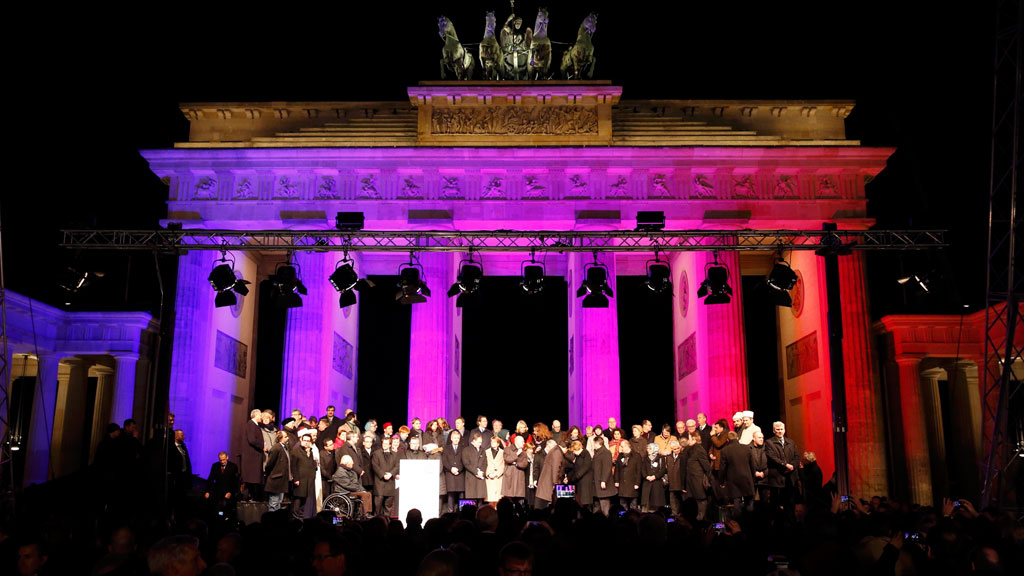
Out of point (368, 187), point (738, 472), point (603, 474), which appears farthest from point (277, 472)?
point (368, 187)

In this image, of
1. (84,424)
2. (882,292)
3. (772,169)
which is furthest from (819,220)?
(84,424)

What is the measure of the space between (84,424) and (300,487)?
55.7ft

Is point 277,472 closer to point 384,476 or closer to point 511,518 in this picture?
point 384,476

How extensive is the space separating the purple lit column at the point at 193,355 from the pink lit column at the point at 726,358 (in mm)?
14597

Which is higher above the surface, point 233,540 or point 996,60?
point 996,60

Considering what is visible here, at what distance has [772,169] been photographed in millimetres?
24188

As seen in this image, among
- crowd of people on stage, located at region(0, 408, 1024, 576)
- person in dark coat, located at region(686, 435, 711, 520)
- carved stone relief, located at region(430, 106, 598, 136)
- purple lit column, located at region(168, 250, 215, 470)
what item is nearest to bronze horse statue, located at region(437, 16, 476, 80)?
carved stone relief, located at region(430, 106, 598, 136)

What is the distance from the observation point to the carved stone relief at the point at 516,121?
24.9 metres

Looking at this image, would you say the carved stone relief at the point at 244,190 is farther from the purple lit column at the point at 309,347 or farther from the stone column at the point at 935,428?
the stone column at the point at 935,428

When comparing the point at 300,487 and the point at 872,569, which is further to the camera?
the point at 300,487

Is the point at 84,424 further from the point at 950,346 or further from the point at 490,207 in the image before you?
the point at 950,346

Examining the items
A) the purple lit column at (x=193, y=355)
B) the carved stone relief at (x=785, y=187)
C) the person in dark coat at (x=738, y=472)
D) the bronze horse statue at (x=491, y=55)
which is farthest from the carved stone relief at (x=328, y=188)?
the person in dark coat at (x=738, y=472)

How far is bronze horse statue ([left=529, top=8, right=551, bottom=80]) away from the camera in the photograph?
25.0 metres

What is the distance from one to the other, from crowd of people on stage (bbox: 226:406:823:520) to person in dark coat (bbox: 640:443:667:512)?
21 millimetres
